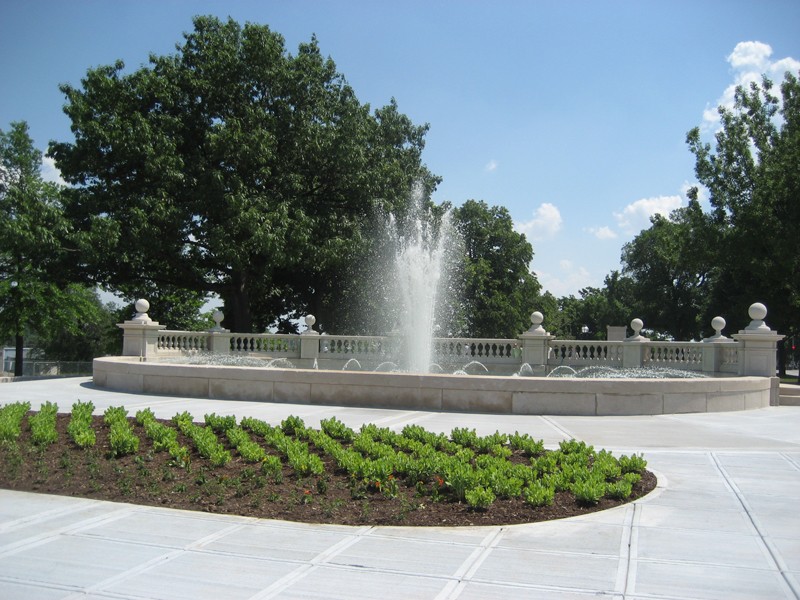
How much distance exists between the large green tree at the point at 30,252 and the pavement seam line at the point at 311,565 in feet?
74.1

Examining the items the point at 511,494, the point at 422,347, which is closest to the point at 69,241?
the point at 422,347

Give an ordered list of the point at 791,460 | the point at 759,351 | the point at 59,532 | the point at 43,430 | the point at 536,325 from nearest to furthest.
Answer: the point at 59,532
the point at 43,430
the point at 791,460
the point at 759,351
the point at 536,325

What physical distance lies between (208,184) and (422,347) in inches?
421

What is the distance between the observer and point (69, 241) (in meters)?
26.2

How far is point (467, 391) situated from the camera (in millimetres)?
13719

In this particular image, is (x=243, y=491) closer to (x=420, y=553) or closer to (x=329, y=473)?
(x=329, y=473)

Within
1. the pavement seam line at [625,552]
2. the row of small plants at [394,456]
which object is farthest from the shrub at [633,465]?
the pavement seam line at [625,552]

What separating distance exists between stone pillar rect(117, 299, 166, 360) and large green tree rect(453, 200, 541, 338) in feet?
95.0

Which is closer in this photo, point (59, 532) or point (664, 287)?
point (59, 532)

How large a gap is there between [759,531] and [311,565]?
12.0 feet

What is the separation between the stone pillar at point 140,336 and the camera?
2150cm

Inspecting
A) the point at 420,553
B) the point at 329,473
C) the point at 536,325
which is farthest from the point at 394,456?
the point at 536,325

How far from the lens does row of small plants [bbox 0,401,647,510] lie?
676 centimetres

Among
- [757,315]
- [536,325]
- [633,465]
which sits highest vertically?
[757,315]
